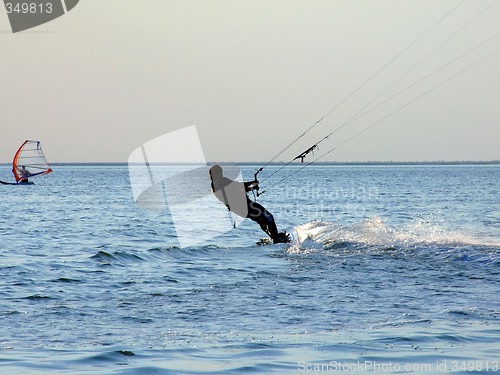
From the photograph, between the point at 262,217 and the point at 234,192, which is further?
the point at 262,217

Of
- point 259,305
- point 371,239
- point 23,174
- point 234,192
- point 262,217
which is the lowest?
point 371,239

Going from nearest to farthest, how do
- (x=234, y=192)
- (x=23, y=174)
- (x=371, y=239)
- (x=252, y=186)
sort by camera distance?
(x=252, y=186) < (x=234, y=192) < (x=371, y=239) < (x=23, y=174)

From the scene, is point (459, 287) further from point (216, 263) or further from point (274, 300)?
point (216, 263)

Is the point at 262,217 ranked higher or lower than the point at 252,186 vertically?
lower

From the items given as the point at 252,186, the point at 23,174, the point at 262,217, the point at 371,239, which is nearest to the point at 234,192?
the point at 252,186

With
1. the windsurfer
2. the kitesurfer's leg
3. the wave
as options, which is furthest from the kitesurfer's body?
the windsurfer

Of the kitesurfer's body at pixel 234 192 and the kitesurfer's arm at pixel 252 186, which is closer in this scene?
the kitesurfer's arm at pixel 252 186

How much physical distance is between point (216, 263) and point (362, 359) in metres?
10.2

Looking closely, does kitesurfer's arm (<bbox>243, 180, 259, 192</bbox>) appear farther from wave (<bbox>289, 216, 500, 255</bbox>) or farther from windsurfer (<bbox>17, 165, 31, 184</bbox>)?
windsurfer (<bbox>17, 165, 31, 184</bbox>)

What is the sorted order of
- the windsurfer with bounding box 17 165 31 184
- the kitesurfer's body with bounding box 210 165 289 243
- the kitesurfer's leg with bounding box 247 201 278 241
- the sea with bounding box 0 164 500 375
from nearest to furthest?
the sea with bounding box 0 164 500 375 < the kitesurfer's body with bounding box 210 165 289 243 < the kitesurfer's leg with bounding box 247 201 278 241 < the windsurfer with bounding box 17 165 31 184

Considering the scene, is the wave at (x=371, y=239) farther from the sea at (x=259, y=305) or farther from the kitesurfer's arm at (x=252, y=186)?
the kitesurfer's arm at (x=252, y=186)

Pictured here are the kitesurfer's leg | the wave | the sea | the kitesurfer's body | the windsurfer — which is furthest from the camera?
the windsurfer

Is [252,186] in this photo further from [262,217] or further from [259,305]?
[259,305]

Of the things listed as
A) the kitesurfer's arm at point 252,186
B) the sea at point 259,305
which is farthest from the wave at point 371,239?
the kitesurfer's arm at point 252,186
